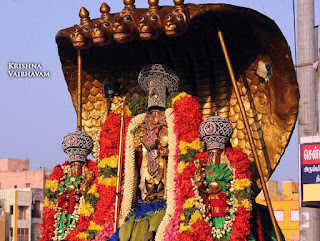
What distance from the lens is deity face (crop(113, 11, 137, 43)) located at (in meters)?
14.0

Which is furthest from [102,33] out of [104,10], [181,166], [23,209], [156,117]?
[23,209]

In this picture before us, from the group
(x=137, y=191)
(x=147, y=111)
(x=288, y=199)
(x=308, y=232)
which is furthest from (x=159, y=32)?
(x=288, y=199)

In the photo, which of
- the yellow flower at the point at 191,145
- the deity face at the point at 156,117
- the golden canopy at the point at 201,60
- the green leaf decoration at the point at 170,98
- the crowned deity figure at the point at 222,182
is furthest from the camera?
the deity face at the point at 156,117

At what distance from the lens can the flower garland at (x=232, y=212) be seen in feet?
42.9

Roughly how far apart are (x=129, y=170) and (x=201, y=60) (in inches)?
99.6

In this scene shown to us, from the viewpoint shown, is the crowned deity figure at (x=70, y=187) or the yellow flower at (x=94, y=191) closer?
the yellow flower at (x=94, y=191)

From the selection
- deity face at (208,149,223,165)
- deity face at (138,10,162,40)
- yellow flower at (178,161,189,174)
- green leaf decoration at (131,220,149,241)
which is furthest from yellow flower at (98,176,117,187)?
deity face at (138,10,162,40)

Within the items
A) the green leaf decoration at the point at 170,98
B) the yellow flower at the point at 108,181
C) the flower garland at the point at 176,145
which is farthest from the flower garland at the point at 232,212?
the yellow flower at the point at 108,181

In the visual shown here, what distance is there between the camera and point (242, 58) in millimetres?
14953

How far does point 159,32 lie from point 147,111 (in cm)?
184

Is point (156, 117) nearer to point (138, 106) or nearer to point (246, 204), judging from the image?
point (138, 106)

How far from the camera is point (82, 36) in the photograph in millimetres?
14703

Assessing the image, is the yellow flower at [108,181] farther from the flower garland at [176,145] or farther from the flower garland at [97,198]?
the flower garland at [176,145]

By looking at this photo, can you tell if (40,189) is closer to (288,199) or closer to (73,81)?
(288,199)
